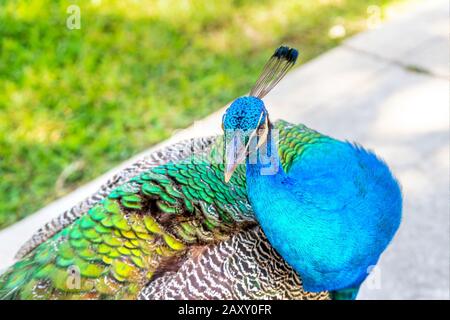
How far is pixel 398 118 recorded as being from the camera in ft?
9.80

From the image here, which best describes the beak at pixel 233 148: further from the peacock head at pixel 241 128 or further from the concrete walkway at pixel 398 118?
the concrete walkway at pixel 398 118

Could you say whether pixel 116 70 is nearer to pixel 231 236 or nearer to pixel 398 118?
pixel 398 118

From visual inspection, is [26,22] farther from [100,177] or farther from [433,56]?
[433,56]

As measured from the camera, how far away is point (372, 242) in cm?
181

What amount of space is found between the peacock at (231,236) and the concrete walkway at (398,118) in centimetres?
49

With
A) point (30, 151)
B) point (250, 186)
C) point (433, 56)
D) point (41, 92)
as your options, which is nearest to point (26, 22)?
point (41, 92)

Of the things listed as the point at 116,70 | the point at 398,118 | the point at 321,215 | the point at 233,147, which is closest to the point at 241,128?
the point at 233,147

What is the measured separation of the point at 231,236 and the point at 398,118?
1455 mm

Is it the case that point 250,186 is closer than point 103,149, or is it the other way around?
point 250,186

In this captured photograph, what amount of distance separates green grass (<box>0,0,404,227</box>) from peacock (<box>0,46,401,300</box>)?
1215 mm

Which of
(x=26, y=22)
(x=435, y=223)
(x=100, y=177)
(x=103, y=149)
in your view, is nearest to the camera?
(x=435, y=223)

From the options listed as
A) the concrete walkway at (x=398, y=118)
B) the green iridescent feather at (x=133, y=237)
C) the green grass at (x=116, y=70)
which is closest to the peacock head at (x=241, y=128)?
the green iridescent feather at (x=133, y=237)

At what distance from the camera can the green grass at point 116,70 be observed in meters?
3.11

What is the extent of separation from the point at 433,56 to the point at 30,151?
2.10 meters
